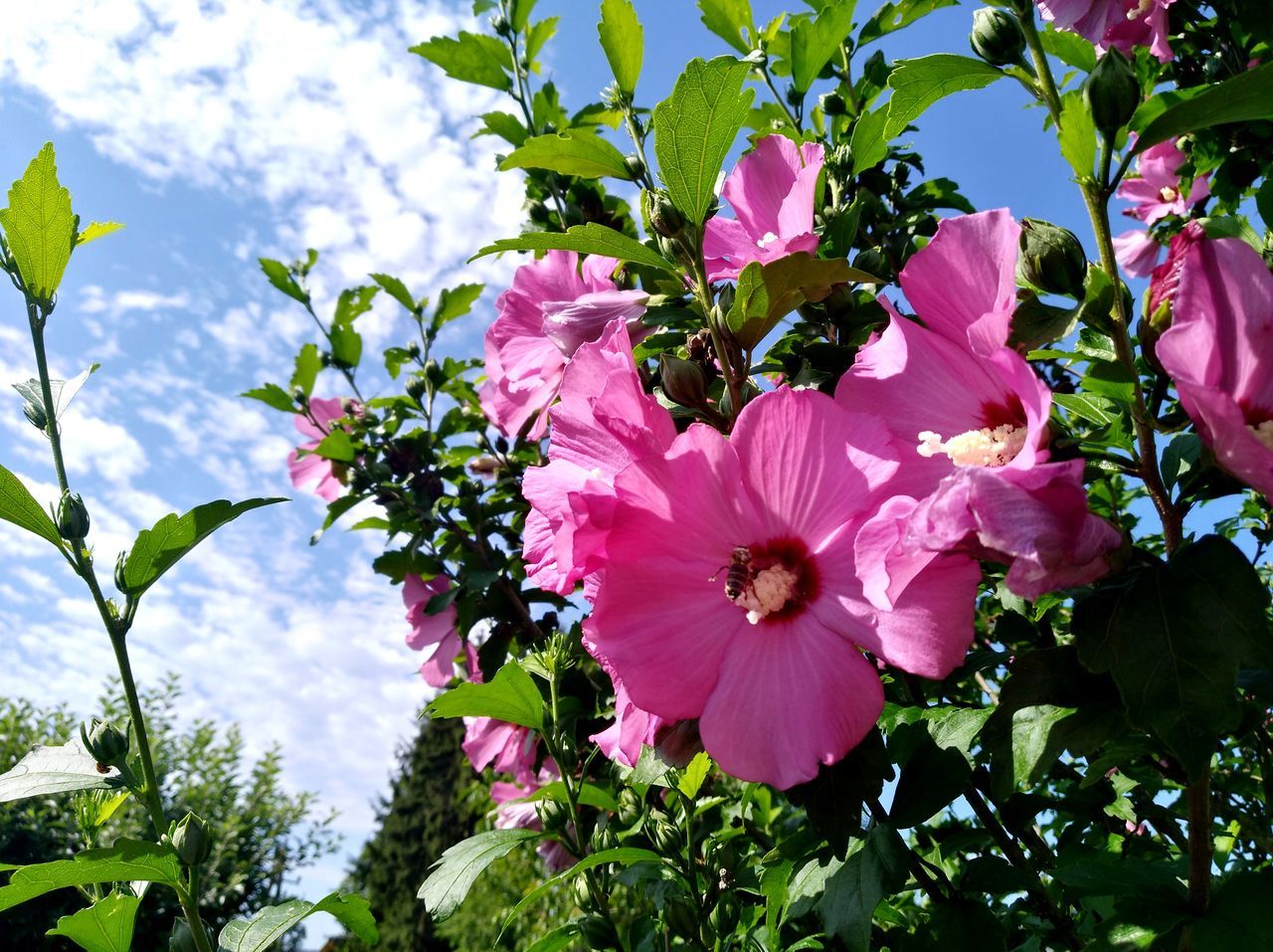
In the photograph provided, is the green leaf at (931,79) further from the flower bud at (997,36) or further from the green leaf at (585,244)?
the green leaf at (585,244)

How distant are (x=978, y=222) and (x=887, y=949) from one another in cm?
105

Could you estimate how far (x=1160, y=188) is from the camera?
2.87 meters

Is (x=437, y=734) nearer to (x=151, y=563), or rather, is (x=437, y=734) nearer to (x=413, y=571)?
(x=413, y=571)

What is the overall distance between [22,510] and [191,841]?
52cm

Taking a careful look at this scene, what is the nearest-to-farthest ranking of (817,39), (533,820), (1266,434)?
1. (1266,434)
2. (817,39)
3. (533,820)

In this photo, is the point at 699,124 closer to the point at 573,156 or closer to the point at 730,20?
the point at 573,156

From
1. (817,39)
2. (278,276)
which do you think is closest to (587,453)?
(817,39)

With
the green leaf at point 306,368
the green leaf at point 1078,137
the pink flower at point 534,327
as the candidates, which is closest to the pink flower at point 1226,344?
the green leaf at point 1078,137

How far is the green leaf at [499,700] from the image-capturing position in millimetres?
1384

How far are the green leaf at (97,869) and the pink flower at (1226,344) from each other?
127 centimetres

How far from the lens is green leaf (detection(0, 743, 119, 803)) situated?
118 cm

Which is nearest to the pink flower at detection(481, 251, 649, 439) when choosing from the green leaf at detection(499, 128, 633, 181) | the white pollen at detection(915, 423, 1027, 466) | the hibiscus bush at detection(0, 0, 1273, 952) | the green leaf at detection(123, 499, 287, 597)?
the hibiscus bush at detection(0, 0, 1273, 952)

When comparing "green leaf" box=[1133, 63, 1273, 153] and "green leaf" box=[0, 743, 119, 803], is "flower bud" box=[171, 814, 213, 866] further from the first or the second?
"green leaf" box=[1133, 63, 1273, 153]

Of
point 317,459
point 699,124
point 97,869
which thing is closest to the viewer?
point 699,124
